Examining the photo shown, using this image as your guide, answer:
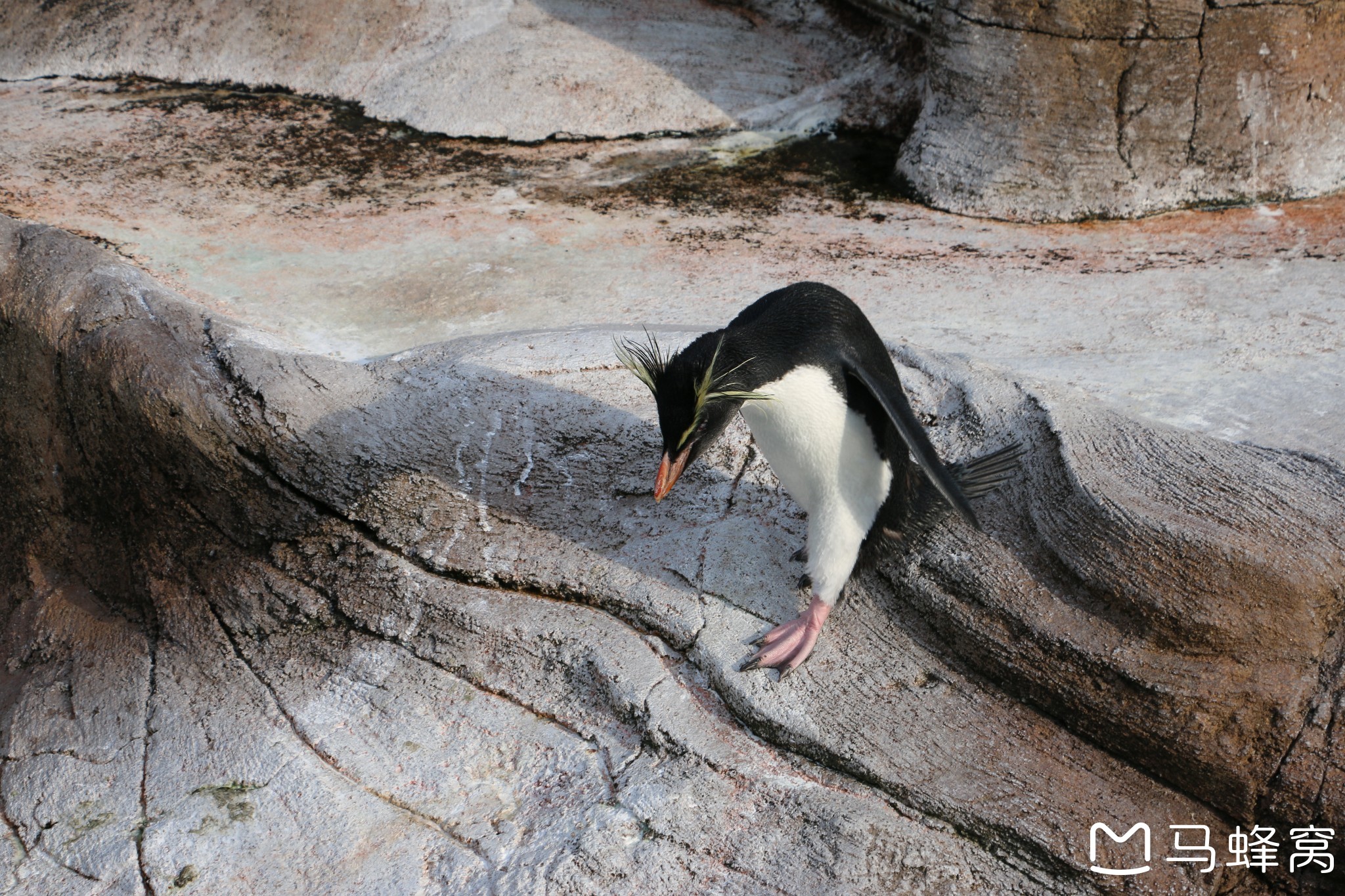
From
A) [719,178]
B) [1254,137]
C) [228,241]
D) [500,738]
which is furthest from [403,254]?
[1254,137]

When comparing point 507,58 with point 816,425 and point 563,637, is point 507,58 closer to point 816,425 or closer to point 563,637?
point 563,637

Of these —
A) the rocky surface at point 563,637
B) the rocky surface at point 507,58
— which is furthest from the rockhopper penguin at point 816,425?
the rocky surface at point 507,58

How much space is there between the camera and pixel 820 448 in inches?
84.0

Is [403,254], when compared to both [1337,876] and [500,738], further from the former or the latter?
[1337,876]

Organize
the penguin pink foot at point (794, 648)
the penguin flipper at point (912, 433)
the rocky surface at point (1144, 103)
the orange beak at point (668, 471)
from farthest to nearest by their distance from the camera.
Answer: the rocky surface at point (1144, 103) → the penguin pink foot at point (794, 648) → the orange beak at point (668, 471) → the penguin flipper at point (912, 433)

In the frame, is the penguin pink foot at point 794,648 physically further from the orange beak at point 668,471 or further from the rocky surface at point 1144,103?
the rocky surface at point 1144,103

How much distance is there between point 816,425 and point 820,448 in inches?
1.9

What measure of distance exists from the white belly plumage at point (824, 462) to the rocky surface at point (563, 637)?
8.1 inches

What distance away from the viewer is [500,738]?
7.77 feet

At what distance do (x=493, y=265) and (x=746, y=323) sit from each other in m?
2.16

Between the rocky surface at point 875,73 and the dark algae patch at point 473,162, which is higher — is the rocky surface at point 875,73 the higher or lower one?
the higher one

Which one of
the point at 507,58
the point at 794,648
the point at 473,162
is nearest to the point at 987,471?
the point at 794,648

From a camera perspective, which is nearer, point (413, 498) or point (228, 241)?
point (413, 498)

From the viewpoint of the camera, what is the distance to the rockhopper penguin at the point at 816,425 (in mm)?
2037
